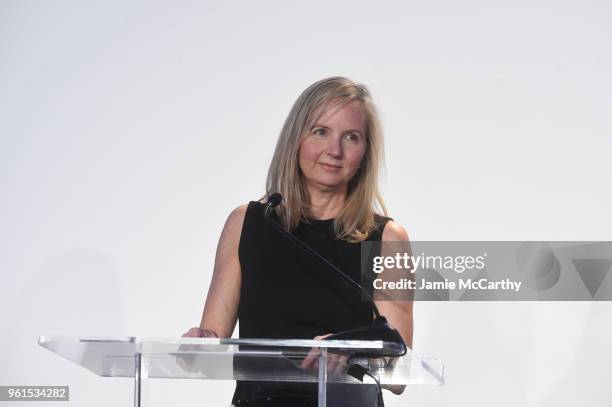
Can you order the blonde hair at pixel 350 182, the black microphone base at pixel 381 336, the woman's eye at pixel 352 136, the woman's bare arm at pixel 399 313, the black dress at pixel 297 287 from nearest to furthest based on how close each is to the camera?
the black microphone base at pixel 381 336, the black dress at pixel 297 287, the woman's bare arm at pixel 399 313, the blonde hair at pixel 350 182, the woman's eye at pixel 352 136

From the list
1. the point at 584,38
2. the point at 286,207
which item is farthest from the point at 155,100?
the point at 584,38

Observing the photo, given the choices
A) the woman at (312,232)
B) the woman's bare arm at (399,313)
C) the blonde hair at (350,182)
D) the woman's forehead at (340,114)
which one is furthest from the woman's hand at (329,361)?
the woman's forehead at (340,114)

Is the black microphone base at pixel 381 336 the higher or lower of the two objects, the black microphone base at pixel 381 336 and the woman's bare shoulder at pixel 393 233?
the lower

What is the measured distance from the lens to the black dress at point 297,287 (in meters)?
2.62

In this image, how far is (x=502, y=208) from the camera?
3.14 meters

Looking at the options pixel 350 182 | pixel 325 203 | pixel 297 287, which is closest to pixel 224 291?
pixel 297 287

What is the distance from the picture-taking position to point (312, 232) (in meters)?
2.84

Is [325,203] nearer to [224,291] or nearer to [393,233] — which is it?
[393,233]

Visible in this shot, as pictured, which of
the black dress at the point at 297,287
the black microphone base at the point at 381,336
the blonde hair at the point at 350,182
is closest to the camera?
the black microphone base at the point at 381,336

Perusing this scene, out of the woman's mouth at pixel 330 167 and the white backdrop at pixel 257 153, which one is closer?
the woman's mouth at pixel 330 167

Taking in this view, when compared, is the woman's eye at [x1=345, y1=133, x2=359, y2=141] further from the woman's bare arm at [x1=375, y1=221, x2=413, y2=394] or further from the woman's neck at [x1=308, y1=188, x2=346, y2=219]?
the woman's bare arm at [x1=375, y1=221, x2=413, y2=394]

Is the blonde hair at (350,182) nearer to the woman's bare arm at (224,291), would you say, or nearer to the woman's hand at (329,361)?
the woman's bare arm at (224,291)

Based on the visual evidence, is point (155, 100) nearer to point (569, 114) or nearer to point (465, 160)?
point (465, 160)

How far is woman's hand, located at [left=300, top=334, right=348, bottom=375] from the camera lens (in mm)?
1933
